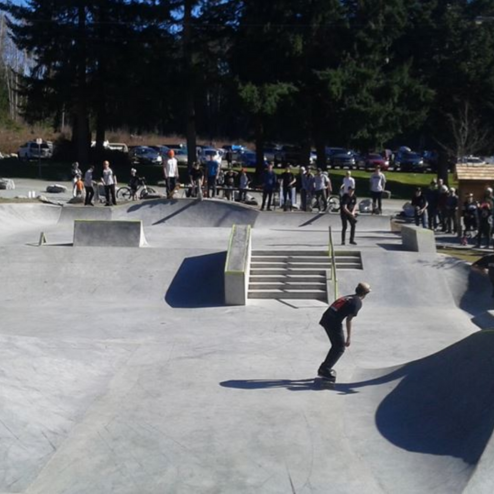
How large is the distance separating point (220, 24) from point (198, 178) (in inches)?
775

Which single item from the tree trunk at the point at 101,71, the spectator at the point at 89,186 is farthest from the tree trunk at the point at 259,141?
the spectator at the point at 89,186

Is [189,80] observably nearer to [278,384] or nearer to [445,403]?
[278,384]

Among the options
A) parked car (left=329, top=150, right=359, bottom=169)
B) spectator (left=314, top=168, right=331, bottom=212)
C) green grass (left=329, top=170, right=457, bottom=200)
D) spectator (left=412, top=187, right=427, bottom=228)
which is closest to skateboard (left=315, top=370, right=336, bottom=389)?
spectator (left=412, top=187, right=427, bottom=228)

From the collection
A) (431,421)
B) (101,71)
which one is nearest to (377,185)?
(431,421)

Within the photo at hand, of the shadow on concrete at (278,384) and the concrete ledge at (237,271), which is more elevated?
the concrete ledge at (237,271)

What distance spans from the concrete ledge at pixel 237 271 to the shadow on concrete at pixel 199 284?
0.34 m

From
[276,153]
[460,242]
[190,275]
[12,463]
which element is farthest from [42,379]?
[276,153]

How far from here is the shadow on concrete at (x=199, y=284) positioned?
18.5m

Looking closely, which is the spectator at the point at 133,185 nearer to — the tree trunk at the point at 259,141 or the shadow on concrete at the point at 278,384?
the tree trunk at the point at 259,141

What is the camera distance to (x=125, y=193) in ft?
110

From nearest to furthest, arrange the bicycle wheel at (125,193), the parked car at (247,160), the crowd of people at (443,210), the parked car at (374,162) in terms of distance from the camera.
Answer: the crowd of people at (443,210), the bicycle wheel at (125,193), the parked car at (247,160), the parked car at (374,162)

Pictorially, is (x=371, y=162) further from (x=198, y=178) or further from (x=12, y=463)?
(x=12, y=463)

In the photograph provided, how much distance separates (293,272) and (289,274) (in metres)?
0.12

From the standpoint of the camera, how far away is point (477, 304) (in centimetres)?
1841
